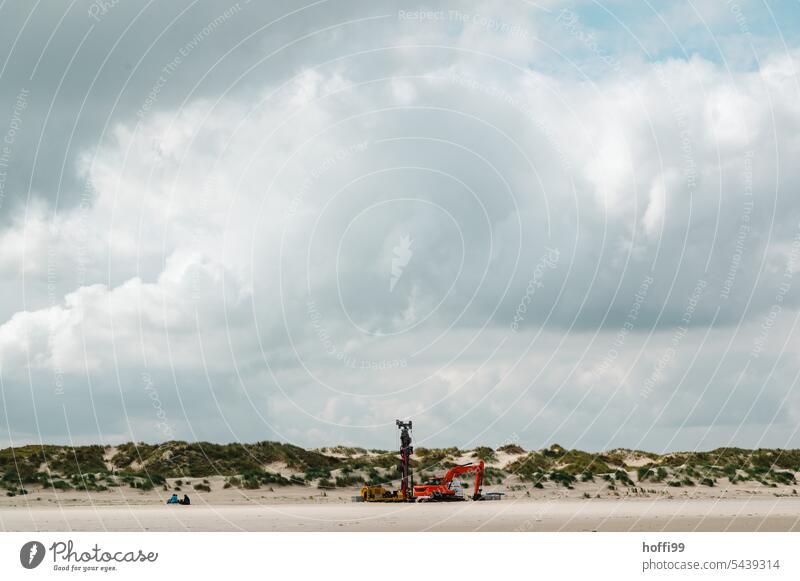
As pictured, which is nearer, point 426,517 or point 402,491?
point 426,517

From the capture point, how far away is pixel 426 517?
6209cm

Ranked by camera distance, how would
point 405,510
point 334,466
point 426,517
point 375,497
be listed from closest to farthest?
point 426,517
point 405,510
point 375,497
point 334,466

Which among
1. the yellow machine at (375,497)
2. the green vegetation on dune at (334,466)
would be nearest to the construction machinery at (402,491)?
the yellow machine at (375,497)

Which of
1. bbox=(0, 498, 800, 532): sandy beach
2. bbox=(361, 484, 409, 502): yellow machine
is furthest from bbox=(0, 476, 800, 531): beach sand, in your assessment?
bbox=(361, 484, 409, 502): yellow machine

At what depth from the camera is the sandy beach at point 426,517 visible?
55.0 meters

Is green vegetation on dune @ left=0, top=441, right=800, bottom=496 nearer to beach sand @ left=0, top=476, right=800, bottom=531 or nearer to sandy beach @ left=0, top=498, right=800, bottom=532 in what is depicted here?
beach sand @ left=0, top=476, right=800, bottom=531

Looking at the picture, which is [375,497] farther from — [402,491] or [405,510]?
[405,510]

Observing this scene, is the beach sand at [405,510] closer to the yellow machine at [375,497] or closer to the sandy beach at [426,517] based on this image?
the sandy beach at [426,517]

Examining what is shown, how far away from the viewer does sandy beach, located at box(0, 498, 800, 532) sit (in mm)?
54969

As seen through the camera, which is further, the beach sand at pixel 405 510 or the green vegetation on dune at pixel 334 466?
the green vegetation on dune at pixel 334 466

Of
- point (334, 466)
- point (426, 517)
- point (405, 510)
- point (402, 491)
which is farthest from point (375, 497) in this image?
point (334, 466)

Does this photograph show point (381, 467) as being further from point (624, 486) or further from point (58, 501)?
point (58, 501)
